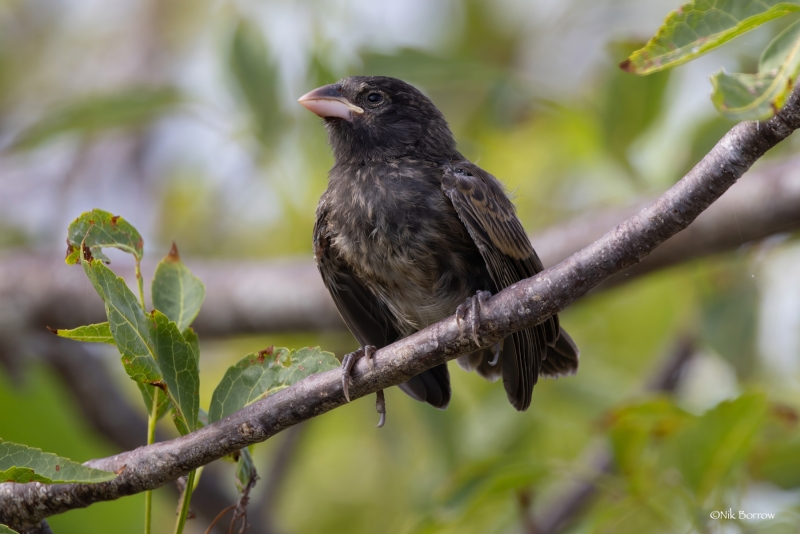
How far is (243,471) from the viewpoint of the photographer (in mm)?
2225

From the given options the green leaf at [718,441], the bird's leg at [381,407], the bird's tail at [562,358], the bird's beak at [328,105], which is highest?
the bird's beak at [328,105]

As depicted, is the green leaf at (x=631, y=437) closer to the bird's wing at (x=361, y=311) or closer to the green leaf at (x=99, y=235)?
the bird's wing at (x=361, y=311)

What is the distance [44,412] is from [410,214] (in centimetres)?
→ 260

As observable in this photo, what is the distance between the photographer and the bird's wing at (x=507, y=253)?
3.08m

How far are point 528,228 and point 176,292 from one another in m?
3.64

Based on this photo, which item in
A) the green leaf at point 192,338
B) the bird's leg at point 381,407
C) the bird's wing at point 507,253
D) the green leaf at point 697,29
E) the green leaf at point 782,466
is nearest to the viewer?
the green leaf at point 697,29

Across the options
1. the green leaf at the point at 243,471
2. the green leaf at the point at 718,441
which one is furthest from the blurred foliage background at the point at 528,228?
the green leaf at the point at 243,471

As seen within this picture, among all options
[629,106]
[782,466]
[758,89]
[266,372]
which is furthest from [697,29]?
[629,106]

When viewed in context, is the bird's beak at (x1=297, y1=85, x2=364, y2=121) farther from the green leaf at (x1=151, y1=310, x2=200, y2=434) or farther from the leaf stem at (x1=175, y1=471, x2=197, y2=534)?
the leaf stem at (x1=175, y1=471, x2=197, y2=534)

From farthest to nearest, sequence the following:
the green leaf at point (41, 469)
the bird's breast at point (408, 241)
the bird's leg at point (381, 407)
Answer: the bird's breast at point (408, 241), the bird's leg at point (381, 407), the green leaf at point (41, 469)

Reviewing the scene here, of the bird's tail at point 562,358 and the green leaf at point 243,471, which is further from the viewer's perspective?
the bird's tail at point 562,358

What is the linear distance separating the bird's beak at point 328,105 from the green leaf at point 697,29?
2.26m

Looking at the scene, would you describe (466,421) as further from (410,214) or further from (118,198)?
(118,198)

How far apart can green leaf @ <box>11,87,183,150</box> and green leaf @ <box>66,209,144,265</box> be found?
252cm
